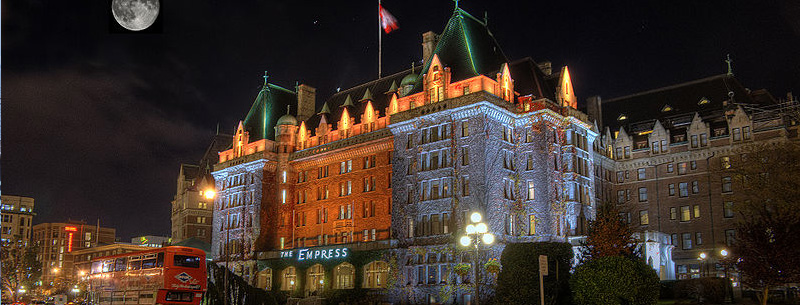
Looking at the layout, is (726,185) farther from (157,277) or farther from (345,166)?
(157,277)

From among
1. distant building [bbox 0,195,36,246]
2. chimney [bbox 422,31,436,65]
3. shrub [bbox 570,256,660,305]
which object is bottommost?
shrub [bbox 570,256,660,305]

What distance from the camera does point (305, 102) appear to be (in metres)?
88.6

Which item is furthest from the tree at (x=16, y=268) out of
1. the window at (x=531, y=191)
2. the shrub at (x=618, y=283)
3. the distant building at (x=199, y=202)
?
the shrub at (x=618, y=283)

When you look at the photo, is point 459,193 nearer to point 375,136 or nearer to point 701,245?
point 375,136

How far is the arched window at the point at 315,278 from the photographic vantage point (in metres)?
71.7

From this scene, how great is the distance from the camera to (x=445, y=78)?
64.2 metres

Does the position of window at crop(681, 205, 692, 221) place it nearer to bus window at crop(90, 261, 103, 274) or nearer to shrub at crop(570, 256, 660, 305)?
shrub at crop(570, 256, 660, 305)

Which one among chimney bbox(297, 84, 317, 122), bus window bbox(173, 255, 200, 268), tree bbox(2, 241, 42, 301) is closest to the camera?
bus window bbox(173, 255, 200, 268)

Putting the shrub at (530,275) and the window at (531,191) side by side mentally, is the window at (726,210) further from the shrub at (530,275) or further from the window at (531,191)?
the shrub at (530,275)

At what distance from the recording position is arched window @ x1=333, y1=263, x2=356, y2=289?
2729 inches

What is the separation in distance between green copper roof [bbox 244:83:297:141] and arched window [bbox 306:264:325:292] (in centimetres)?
1972

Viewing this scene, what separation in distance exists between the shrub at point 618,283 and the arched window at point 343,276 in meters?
34.7

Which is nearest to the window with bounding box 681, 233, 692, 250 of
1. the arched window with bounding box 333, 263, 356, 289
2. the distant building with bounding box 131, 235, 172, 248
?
the arched window with bounding box 333, 263, 356, 289

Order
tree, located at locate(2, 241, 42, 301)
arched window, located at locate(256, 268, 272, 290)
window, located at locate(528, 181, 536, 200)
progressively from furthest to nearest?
tree, located at locate(2, 241, 42, 301) < arched window, located at locate(256, 268, 272, 290) < window, located at locate(528, 181, 536, 200)
